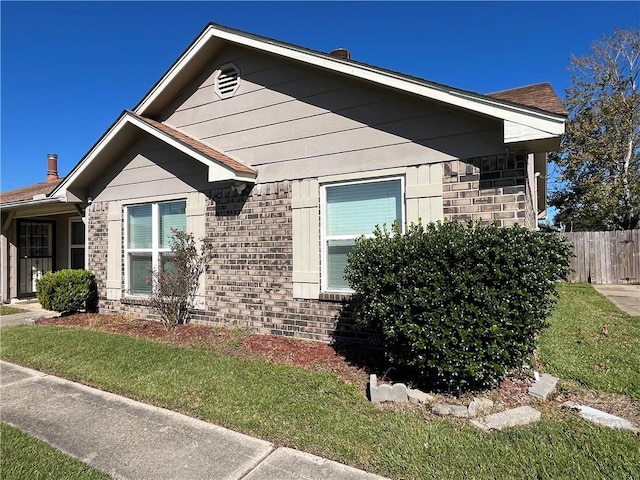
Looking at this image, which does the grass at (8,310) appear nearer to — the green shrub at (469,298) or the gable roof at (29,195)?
Answer: the gable roof at (29,195)

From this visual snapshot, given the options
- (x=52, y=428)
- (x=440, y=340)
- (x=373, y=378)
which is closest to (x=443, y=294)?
(x=440, y=340)

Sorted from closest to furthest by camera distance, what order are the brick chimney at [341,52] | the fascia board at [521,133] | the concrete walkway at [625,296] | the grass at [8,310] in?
the fascia board at [521,133], the brick chimney at [341,52], the concrete walkway at [625,296], the grass at [8,310]

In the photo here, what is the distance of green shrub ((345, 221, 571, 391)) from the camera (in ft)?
12.7

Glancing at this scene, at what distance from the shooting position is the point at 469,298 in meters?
3.98

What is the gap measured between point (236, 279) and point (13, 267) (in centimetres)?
956

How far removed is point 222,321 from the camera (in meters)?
7.46

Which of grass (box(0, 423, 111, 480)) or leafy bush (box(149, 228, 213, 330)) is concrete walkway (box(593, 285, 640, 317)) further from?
grass (box(0, 423, 111, 480))

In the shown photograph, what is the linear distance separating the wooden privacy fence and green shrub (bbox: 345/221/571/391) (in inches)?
558

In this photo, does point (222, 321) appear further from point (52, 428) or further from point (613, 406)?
point (613, 406)

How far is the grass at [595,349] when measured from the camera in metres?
4.71

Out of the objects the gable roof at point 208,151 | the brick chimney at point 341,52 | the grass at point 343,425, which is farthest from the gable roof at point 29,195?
the brick chimney at point 341,52

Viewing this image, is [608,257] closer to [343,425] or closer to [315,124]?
[315,124]

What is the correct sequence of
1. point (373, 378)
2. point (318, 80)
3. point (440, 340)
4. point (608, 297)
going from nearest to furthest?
point (440, 340) < point (373, 378) < point (318, 80) < point (608, 297)

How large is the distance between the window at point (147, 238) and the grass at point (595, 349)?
22.0ft
